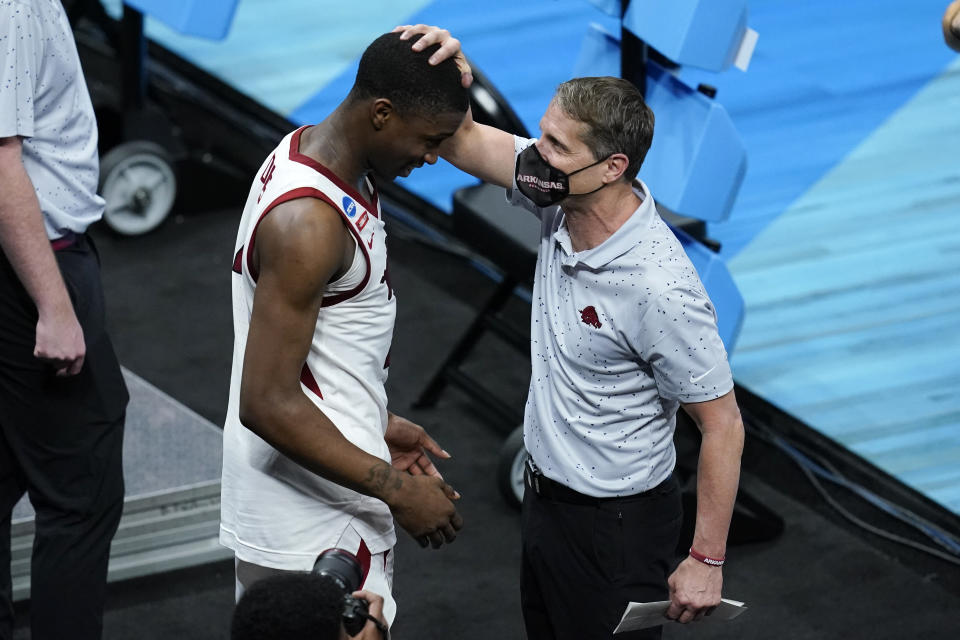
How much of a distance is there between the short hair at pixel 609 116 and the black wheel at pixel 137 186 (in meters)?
3.26

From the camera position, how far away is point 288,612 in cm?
162

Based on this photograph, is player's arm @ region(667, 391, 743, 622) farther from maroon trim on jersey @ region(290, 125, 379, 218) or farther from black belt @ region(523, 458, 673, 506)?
maroon trim on jersey @ region(290, 125, 379, 218)

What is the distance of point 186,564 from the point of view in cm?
356

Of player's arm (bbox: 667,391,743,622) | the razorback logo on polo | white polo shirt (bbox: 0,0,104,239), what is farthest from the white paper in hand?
white polo shirt (bbox: 0,0,104,239)

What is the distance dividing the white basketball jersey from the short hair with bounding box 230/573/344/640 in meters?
0.52

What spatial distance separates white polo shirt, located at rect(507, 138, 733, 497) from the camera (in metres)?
2.27

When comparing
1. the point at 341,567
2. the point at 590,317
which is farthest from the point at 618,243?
the point at 341,567

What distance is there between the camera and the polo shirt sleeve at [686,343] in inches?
89.0

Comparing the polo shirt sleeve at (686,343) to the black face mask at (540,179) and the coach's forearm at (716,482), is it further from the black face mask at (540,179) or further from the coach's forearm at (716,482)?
the black face mask at (540,179)

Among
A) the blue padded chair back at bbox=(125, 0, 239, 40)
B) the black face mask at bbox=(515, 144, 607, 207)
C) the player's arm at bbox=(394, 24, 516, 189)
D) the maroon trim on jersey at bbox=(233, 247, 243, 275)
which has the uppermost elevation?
the black face mask at bbox=(515, 144, 607, 207)

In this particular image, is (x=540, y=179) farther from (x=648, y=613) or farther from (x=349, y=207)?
(x=648, y=613)

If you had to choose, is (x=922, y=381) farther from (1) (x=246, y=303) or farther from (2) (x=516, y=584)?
(1) (x=246, y=303)

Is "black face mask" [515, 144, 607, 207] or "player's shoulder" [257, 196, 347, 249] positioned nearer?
"player's shoulder" [257, 196, 347, 249]

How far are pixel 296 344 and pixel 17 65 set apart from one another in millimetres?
827
